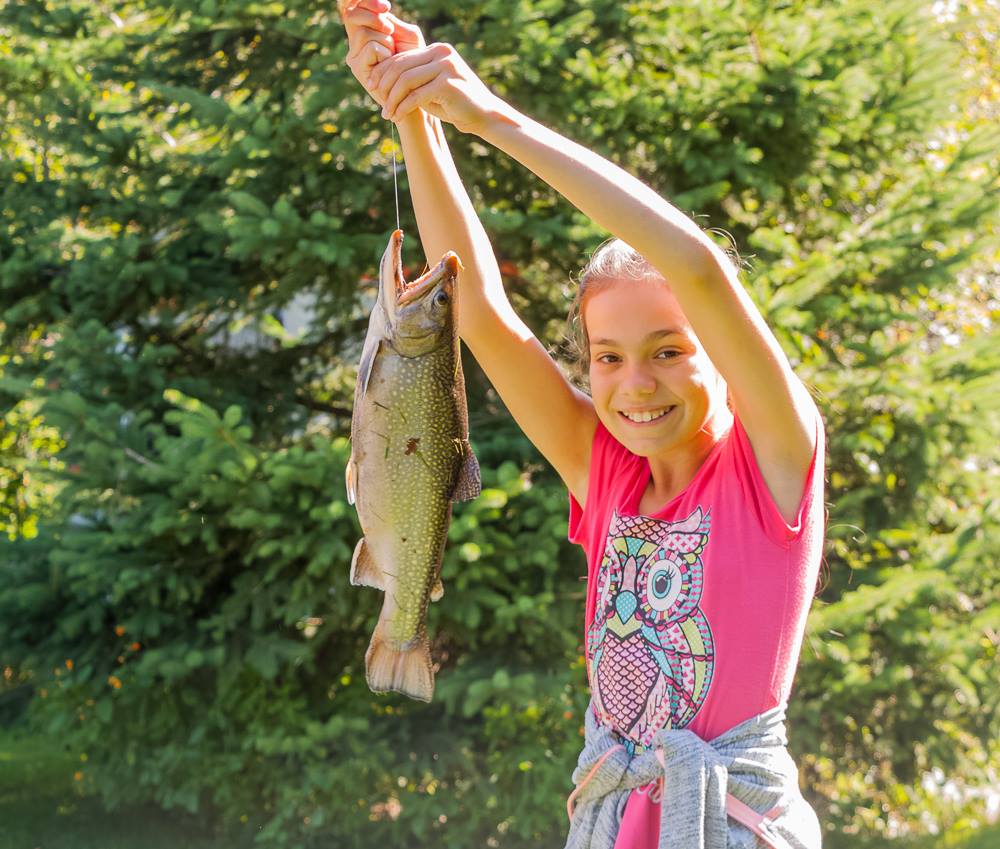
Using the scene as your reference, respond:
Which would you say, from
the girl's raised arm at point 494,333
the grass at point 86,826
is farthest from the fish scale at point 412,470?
the grass at point 86,826

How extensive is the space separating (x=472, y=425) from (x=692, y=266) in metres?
4.22

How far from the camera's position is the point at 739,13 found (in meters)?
5.52

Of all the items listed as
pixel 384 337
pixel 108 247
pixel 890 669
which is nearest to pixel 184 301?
pixel 108 247

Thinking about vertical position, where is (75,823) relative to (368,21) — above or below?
below

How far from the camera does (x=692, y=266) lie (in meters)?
1.78

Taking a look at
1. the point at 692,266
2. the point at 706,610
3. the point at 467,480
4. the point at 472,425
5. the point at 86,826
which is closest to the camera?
the point at 692,266

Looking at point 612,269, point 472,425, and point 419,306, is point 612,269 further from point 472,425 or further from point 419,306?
point 472,425

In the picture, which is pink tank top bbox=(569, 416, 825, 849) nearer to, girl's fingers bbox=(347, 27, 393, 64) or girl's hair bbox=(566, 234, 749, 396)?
girl's hair bbox=(566, 234, 749, 396)

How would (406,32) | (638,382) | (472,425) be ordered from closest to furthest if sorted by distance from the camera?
(638,382) → (406,32) → (472,425)

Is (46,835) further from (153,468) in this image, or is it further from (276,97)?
(276,97)

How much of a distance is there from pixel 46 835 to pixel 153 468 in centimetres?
249

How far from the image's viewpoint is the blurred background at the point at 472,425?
17.6 ft

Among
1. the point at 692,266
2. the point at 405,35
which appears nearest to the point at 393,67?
the point at 405,35

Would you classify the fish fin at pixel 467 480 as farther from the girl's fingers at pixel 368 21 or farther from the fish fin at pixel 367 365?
the girl's fingers at pixel 368 21
